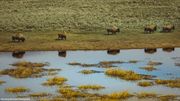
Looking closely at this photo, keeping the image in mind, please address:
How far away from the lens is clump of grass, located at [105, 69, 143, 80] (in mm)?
33625

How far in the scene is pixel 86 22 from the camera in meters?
67.8

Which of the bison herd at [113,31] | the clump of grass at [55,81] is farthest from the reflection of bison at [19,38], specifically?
the clump of grass at [55,81]

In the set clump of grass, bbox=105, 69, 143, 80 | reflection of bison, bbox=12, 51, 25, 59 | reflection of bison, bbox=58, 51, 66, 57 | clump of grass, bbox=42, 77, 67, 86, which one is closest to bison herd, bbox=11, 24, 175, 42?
reflection of bison, bbox=12, 51, 25, 59

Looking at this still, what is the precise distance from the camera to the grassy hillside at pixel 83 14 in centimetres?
6544

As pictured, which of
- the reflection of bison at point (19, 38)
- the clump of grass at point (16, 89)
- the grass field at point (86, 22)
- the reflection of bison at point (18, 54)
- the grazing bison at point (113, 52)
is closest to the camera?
the clump of grass at point (16, 89)

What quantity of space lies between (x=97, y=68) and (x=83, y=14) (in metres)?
35.9

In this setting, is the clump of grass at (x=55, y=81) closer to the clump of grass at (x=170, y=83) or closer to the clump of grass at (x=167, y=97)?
the clump of grass at (x=170, y=83)

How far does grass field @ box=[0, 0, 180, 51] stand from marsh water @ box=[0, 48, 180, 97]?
3.02 metres

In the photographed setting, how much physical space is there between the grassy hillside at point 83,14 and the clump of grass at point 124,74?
27228mm

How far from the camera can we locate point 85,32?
198ft

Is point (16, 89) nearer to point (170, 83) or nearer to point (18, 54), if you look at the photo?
point (170, 83)

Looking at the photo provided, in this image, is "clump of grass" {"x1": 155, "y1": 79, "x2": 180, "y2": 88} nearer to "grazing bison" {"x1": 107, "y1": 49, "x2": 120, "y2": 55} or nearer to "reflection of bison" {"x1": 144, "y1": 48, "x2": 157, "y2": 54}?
"grazing bison" {"x1": 107, "y1": 49, "x2": 120, "y2": 55}

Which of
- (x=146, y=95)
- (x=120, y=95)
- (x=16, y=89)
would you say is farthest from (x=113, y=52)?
(x=120, y=95)

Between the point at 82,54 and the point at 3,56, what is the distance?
7347mm
